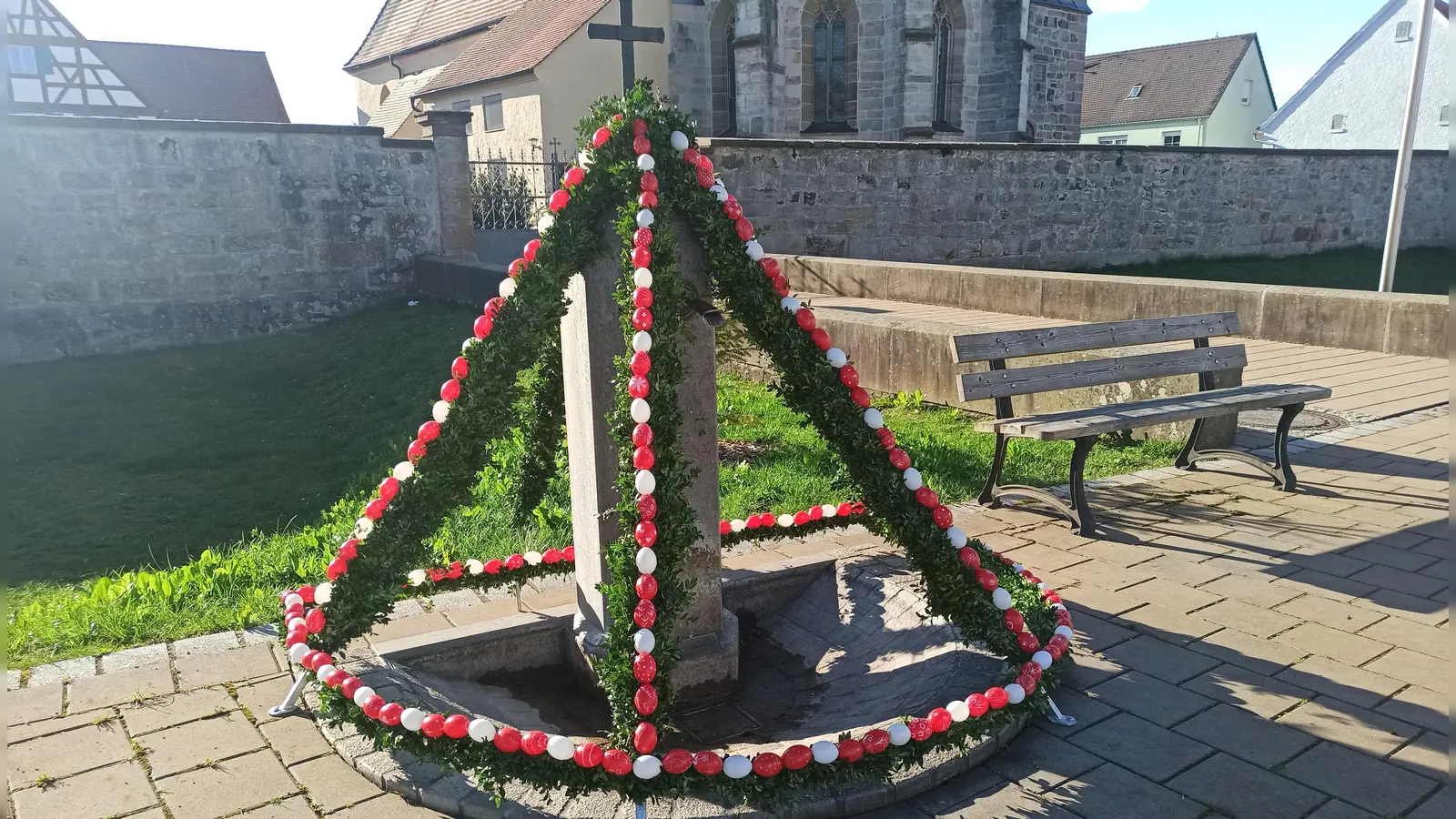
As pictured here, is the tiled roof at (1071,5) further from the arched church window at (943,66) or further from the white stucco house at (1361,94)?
the white stucco house at (1361,94)

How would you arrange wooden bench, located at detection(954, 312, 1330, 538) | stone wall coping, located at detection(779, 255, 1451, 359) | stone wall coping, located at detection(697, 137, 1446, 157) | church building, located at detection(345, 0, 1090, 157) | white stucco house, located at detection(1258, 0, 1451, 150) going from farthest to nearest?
white stucco house, located at detection(1258, 0, 1451, 150) → church building, located at detection(345, 0, 1090, 157) → stone wall coping, located at detection(697, 137, 1446, 157) → stone wall coping, located at detection(779, 255, 1451, 359) → wooden bench, located at detection(954, 312, 1330, 538)

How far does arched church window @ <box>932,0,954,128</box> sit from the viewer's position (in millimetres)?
22812

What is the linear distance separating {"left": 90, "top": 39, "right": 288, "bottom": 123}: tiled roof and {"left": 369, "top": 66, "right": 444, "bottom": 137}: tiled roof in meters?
5.42

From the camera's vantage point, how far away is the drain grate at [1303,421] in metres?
7.00

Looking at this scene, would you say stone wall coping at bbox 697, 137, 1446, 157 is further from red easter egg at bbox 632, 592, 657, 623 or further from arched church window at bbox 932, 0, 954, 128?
red easter egg at bbox 632, 592, 657, 623

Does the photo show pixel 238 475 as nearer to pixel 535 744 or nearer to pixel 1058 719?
pixel 535 744

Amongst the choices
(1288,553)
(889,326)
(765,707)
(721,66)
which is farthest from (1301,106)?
(765,707)

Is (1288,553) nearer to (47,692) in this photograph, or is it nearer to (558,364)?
(558,364)

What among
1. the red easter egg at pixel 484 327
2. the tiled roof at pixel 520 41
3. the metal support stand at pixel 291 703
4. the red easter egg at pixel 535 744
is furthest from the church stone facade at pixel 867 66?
the red easter egg at pixel 535 744

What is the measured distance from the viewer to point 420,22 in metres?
34.9

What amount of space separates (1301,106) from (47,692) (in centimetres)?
4192

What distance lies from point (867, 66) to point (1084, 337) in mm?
17079

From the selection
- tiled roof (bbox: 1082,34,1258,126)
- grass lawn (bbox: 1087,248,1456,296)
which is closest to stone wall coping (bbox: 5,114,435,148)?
grass lawn (bbox: 1087,248,1456,296)

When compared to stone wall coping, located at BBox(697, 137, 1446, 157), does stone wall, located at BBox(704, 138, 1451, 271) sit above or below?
below
